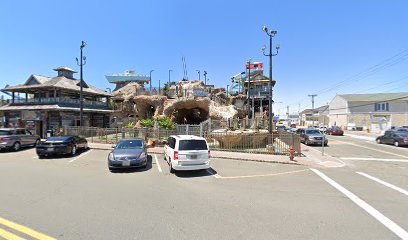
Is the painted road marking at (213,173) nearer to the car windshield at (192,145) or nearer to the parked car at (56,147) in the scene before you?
the car windshield at (192,145)

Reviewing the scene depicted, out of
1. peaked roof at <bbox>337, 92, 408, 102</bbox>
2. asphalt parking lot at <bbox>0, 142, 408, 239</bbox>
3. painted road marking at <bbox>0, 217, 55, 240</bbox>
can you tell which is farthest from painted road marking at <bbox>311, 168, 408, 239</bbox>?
peaked roof at <bbox>337, 92, 408, 102</bbox>

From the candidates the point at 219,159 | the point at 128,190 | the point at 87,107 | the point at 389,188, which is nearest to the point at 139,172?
the point at 128,190

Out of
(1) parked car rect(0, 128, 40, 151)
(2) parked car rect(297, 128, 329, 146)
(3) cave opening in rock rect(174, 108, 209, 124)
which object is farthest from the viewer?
(3) cave opening in rock rect(174, 108, 209, 124)

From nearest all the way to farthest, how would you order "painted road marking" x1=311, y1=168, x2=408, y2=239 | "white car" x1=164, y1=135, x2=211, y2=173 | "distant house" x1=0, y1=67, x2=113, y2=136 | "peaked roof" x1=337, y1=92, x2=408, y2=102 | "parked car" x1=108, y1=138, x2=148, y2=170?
"painted road marking" x1=311, y1=168, x2=408, y2=239 → "white car" x1=164, y1=135, x2=211, y2=173 → "parked car" x1=108, y1=138, x2=148, y2=170 → "distant house" x1=0, y1=67, x2=113, y2=136 → "peaked roof" x1=337, y1=92, x2=408, y2=102

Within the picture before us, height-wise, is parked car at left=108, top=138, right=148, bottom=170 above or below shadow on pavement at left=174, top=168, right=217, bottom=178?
above

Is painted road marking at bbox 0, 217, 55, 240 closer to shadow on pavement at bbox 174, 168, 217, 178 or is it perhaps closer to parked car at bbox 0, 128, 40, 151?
shadow on pavement at bbox 174, 168, 217, 178

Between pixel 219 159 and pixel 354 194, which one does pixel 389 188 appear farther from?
pixel 219 159

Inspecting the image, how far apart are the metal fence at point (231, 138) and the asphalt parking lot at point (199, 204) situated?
4618 mm

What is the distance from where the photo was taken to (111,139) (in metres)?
19.8

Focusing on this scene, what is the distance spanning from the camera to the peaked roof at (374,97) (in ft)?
165

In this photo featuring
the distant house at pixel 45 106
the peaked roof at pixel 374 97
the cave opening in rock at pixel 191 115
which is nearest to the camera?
the distant house at pixel 45 106

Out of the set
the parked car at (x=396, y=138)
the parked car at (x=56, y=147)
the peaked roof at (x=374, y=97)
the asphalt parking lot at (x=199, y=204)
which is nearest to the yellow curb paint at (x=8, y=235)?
the asphalt parking lot at (x=199, y=204)

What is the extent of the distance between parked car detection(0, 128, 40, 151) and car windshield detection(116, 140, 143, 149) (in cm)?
1055

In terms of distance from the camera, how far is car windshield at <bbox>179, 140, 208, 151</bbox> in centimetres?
894
